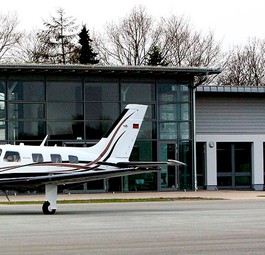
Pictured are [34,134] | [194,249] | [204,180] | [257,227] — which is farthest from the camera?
[204,180]

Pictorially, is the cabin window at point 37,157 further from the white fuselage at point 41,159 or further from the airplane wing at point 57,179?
the airplane wing at point 57,179

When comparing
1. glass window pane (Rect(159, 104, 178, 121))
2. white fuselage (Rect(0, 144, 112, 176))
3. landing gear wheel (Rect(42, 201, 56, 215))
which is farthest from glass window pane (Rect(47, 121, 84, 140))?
landing gear wheel (Rect(42, 201, 56, 215))

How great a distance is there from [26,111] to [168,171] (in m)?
7.51

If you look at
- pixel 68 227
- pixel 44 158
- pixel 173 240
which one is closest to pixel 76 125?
pixel 44 158

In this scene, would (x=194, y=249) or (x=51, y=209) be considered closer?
(x=194, y=249)

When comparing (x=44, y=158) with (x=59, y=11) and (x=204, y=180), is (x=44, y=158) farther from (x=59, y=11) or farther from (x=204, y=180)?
(x=59, y=11)

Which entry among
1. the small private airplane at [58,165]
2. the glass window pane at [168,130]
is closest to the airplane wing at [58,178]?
the small private airplane at [58,165]

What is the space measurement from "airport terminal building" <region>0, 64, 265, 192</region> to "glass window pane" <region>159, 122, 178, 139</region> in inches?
1.9

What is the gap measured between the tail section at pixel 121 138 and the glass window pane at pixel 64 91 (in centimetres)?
1012

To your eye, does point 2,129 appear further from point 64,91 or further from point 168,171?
point 168,171

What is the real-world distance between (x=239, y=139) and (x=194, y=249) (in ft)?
96.9

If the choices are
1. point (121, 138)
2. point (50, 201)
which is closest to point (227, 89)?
point (121, 138)

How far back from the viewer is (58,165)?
28172 millimetres

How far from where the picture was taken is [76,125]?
41062 mm
